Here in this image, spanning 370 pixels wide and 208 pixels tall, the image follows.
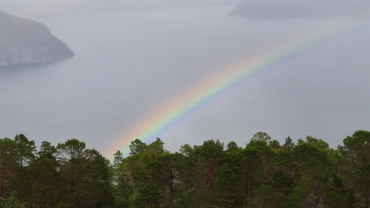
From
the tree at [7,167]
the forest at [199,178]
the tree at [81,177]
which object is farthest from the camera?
the tree at [81,177]

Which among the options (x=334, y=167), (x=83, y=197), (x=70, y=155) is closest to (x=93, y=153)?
(x=70, y=155)

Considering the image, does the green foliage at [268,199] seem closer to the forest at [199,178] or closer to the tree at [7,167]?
the forest at [199,178]

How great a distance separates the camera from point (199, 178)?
47219mm

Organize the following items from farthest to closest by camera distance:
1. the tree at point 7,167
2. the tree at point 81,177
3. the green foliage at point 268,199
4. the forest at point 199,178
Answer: the tree at point 81,177 < the tree at point 7,167 < the forest at point 199,178 < the green foliage at point 268,199

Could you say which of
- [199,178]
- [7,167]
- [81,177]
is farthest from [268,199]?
[7,167]

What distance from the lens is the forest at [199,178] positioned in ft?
121

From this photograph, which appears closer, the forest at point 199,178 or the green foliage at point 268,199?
the green foliage at point 268,199

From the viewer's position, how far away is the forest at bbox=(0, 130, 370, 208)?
3700cm

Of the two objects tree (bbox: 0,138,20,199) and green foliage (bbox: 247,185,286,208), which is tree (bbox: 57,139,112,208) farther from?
green foliage (bbox: 247,185,286,208)

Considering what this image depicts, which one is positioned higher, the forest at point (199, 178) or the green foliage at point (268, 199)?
the forest at point (199, 178)

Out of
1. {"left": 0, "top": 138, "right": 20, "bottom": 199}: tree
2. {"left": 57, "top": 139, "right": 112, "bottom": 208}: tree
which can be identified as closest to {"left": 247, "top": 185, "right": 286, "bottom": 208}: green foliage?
{"left": 57, "top": 139, "right": 112, "bottom": 208}: tree

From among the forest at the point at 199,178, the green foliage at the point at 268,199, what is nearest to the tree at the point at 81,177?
the forest at the point at 199,178

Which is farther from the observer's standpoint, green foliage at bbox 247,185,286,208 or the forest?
the forest

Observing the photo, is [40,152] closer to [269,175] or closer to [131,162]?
[131,162]
